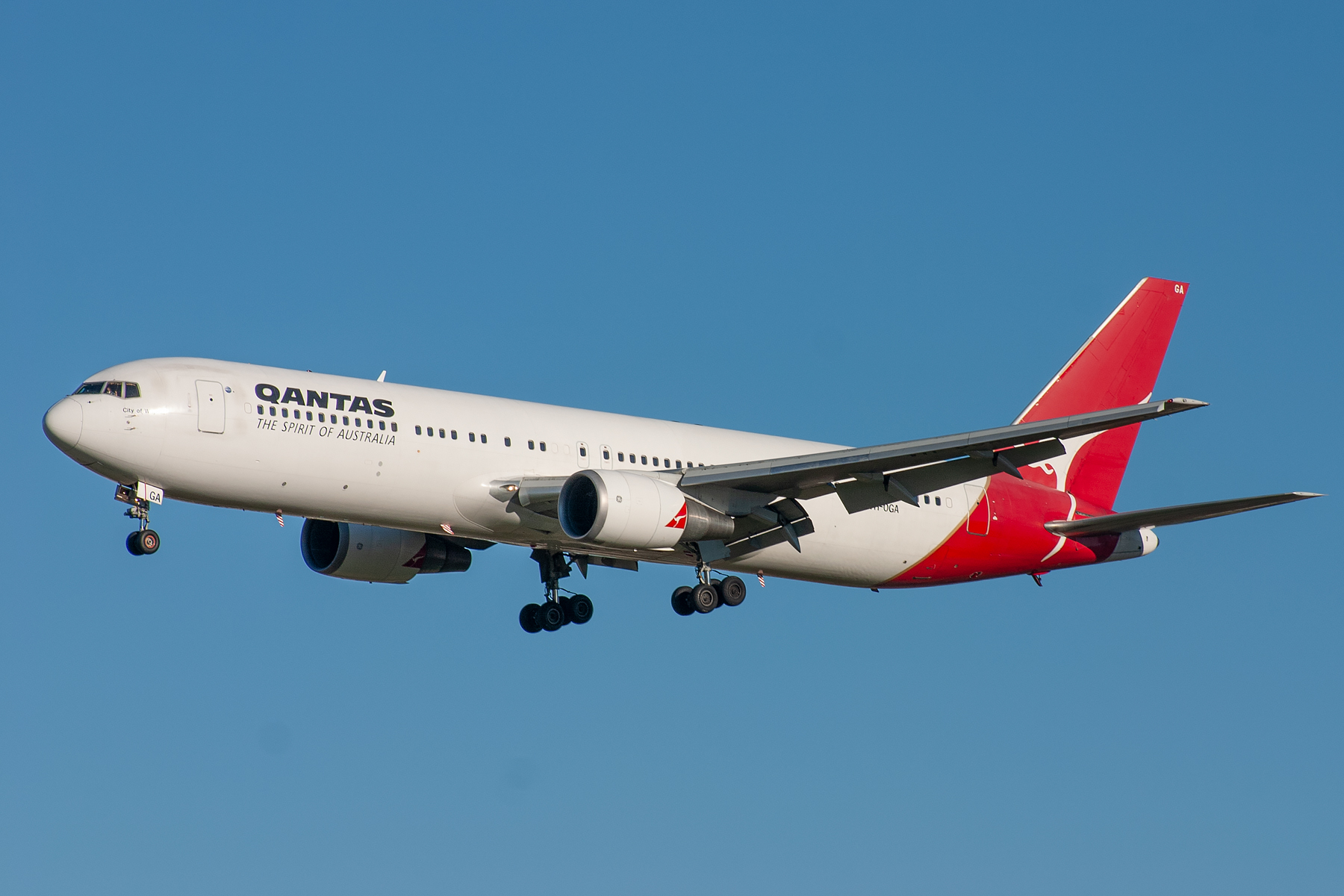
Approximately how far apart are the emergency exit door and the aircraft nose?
2241 mm

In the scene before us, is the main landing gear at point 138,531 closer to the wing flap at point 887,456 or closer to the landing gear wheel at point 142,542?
the landing gear wheel at point 142,542

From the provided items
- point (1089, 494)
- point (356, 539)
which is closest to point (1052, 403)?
point (1089, 494)

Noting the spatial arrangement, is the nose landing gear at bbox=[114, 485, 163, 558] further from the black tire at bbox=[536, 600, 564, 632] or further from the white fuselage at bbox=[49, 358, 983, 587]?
the black tire at bbox=[536, 600, 564, 632]

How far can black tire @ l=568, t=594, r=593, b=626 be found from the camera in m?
41.3

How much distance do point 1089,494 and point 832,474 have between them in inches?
470

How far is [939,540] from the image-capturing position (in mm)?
40719

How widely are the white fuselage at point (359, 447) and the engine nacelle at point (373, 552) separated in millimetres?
4433

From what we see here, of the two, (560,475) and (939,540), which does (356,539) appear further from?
(939,540)

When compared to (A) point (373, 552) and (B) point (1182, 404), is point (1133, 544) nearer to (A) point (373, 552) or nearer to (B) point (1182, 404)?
(B) point (1182, 404)

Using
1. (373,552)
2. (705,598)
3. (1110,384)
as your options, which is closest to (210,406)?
(373,552)

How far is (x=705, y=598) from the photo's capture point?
124 ft

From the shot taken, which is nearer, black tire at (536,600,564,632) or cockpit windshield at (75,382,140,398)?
cockpit windshield at (75,382,140,398)

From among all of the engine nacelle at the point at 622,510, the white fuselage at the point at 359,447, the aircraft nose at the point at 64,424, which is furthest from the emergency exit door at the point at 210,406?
the engine nacelle at the point at 622,510

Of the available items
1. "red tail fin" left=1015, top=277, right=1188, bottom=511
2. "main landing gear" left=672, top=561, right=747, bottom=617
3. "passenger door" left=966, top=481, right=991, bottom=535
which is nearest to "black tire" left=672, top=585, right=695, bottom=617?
"main landing gear" left=672, top=561, right=747, bottom=617
